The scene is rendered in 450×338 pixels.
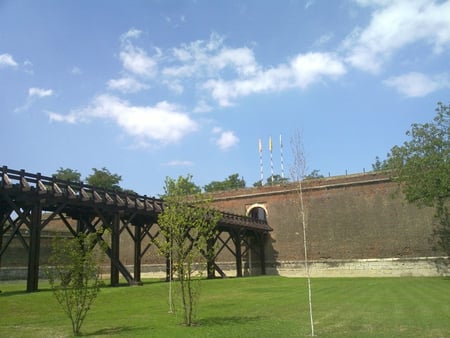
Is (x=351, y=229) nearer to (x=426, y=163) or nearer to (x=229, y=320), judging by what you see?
(x=426, y=163)

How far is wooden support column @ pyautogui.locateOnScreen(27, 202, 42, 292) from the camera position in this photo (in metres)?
15.6

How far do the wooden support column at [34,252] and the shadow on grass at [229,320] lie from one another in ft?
25.5

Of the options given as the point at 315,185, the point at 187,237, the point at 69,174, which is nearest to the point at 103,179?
the point at 69,174

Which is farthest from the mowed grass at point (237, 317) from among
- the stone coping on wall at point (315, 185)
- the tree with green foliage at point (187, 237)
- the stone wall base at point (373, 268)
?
the stone coping on wall at point (315, 185)

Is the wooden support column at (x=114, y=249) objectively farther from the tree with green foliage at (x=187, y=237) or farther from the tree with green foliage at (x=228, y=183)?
the tree with green foliage at (x=228, y=183)

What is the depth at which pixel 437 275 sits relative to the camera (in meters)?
32.4

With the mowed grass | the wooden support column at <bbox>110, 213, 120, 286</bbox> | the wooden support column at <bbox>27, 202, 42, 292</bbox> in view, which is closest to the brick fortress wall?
the wooden support column at <bbox>110, 213, 120, 286</bbox>

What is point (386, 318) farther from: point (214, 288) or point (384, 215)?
point (384, 215)

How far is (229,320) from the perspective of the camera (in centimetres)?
1102

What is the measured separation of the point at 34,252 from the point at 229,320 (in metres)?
8.83

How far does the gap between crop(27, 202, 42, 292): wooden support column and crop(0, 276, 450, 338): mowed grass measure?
3.88 ft

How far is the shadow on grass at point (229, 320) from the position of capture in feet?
34.6

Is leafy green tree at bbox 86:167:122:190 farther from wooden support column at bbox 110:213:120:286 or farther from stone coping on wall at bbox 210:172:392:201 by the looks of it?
wooden support column at bbox 110:213:120:286

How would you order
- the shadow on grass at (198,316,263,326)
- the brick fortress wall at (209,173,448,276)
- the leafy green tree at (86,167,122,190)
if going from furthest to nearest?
the leafy green tree at (86,167,122,190)
the brick fortress wall at (209,173,448,276)
the shadow on grass at (198,316,263,326)
